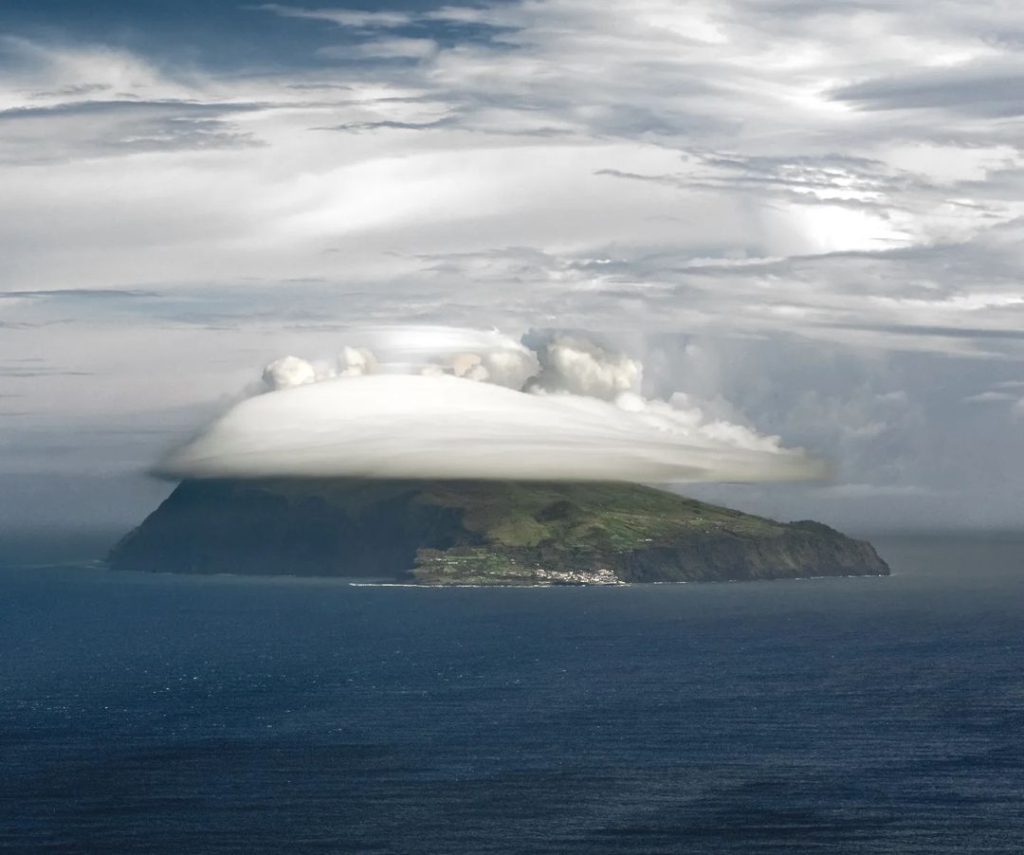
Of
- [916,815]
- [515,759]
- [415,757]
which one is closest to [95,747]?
[415,757]

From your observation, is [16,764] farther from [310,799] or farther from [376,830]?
[376,830]

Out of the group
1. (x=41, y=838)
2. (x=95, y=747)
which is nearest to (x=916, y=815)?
(x=41, y=838)

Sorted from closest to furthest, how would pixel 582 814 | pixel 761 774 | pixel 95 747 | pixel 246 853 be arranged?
1. pixel 246 853
2. pixel 582 814
3. pixel 761 774
4. pixel 95 747

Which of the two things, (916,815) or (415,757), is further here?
(415,757)

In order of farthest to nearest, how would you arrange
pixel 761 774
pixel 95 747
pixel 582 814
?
1. pixel 95 747
2. pixel 761 774
3. pixel 582 814

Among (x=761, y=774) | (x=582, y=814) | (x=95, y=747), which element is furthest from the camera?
(x=95, y=747)

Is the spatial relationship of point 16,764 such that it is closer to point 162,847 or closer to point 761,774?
point 162,847

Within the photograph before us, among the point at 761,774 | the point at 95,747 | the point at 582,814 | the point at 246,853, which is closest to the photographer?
the point at 246,853

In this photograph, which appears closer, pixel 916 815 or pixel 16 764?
pixel 916 815
